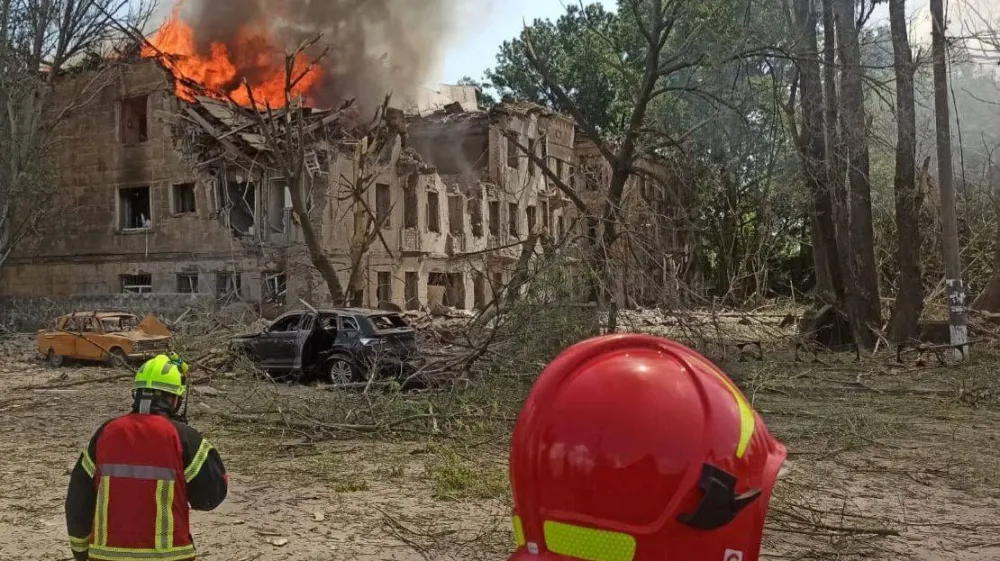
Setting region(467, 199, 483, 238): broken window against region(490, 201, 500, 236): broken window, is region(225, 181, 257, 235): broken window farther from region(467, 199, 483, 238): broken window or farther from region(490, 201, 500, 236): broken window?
region(490, 201, 500, 236): broken window

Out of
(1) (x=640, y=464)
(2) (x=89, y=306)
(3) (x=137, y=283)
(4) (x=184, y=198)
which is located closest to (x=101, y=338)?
(2) (x=89, y=306)

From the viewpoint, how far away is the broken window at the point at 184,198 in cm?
2822

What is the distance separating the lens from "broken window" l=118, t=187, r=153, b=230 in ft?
96.7

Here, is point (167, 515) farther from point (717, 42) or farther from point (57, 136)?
point (57, 136)

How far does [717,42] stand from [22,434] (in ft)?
35.3

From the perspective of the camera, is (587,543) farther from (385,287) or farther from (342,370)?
(385,287)

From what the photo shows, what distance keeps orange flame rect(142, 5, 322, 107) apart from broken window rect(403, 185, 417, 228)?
599cm

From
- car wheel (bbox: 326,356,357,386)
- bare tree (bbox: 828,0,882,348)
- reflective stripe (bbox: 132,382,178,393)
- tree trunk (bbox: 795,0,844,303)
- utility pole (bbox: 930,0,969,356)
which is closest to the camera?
reflective stripe (bbox: 132,382,178,393)

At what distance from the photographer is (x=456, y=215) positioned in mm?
32312

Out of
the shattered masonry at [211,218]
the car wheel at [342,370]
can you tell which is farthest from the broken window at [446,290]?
the car wheel at [342,370]

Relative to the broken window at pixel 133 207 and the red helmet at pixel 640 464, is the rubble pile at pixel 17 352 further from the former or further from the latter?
the red helmet at pixel 640 464

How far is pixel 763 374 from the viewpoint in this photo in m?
13.2

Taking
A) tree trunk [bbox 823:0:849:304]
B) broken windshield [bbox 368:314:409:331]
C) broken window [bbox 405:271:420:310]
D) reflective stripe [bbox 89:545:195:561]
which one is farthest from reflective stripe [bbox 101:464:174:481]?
broken window [bbox 405:271:420:310]

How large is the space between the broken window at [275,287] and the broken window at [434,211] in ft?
21.9
